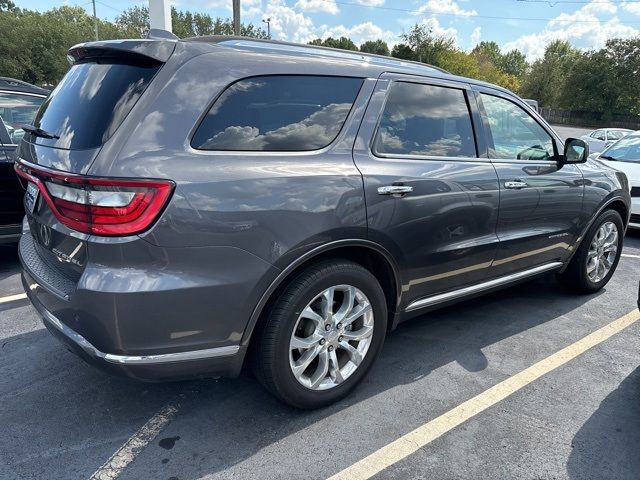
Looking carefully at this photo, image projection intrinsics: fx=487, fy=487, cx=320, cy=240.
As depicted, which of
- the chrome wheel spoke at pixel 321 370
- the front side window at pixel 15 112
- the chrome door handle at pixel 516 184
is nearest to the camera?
the chrome wheel spoke at pixel 321 370

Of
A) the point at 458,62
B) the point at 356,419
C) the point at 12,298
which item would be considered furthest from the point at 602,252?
the point at 458,62

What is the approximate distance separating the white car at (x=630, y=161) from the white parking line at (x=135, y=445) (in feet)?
22.9

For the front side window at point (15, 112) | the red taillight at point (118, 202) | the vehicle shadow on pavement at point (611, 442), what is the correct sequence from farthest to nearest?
the front side window at point (15, 112)
the vehicle shadow on pavement at point (611, 442)
the red taillight at point (118, 202)

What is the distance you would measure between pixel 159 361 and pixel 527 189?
2793 millimetres

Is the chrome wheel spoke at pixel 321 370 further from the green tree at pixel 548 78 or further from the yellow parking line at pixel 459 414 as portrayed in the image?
the green tree at pixel 548 78

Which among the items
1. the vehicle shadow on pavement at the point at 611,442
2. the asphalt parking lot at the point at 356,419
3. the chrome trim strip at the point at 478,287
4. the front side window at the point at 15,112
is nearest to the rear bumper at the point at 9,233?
the front side window at the point at 15,112

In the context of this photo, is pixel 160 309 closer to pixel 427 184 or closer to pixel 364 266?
pixel 364 266

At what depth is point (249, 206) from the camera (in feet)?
7.08

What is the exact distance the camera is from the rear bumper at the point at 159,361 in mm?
2100

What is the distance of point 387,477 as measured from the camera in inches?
88.1

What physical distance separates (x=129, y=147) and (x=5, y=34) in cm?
5803

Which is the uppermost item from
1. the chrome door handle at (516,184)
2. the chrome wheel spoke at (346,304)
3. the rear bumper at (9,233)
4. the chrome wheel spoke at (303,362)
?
the chrome door handle at (516,184)

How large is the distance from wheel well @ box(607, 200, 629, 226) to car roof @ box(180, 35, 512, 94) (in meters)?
2.34

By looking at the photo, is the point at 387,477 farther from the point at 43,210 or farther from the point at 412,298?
the point at 43,210
